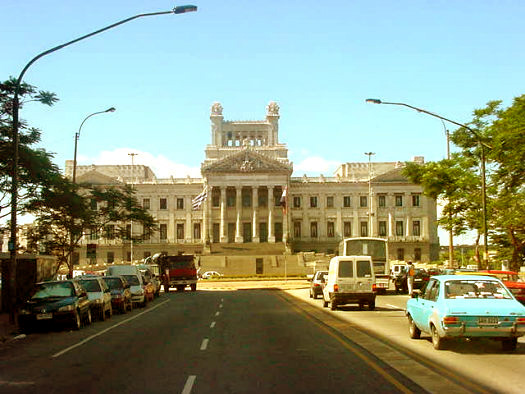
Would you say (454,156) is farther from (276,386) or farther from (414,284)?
(276,386)

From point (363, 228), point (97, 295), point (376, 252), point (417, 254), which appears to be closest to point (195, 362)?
point (97, 295)

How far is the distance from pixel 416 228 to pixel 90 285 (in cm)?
10408

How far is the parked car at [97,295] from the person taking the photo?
26.3 m

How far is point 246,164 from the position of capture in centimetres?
11881

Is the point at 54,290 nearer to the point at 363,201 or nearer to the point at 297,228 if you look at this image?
the point at 297,228

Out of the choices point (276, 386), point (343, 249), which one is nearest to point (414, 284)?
point (343, 249)

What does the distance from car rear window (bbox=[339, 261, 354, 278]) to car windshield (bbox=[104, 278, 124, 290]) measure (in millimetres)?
9597

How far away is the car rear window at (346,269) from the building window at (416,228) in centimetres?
9826

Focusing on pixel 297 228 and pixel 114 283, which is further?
pixel 297 228

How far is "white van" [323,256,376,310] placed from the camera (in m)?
29.9

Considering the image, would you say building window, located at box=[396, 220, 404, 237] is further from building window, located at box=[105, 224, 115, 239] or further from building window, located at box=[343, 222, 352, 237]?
building window, located at box=[105, 224, 115, 239]

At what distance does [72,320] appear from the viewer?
874 inches

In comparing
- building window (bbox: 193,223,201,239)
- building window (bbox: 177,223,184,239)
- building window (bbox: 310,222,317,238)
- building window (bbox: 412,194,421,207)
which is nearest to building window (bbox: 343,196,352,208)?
building window (bbox: 310,222,317,238)

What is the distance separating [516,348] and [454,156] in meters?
36.0
